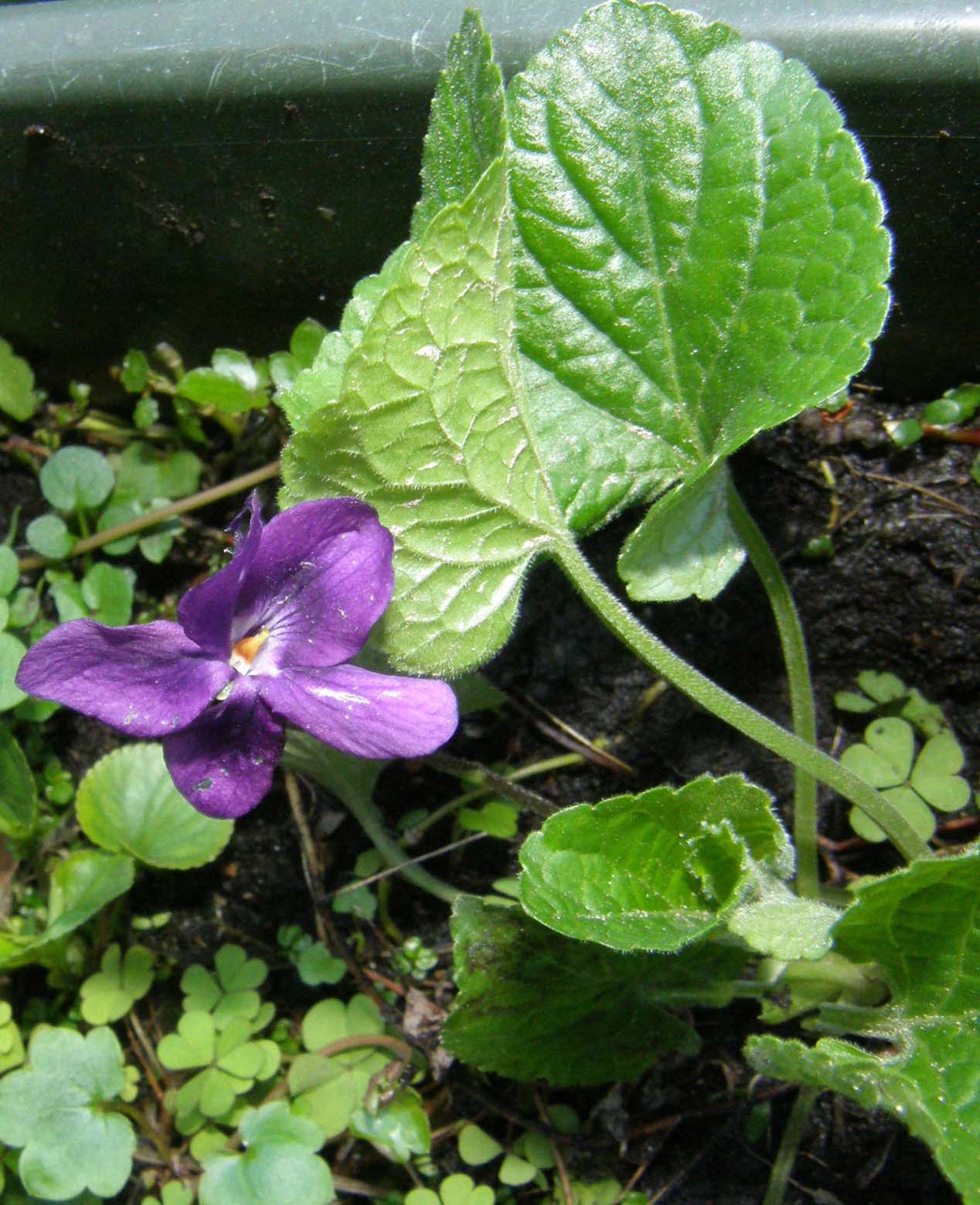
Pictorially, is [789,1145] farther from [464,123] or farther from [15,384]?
[15,384]

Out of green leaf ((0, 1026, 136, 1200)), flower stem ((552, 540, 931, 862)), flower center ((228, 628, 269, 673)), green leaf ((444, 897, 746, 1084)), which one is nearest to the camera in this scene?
flower center ((228, 628, 269, 673))

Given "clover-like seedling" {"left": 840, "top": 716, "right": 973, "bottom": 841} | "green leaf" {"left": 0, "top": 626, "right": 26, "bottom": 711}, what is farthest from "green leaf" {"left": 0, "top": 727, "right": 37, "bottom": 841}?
"clover-like seedling" {"left": 840, "top": 716, "right": 973, "bottom": 841}

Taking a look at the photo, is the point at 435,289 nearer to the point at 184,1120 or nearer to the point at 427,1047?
the point at 427,1047

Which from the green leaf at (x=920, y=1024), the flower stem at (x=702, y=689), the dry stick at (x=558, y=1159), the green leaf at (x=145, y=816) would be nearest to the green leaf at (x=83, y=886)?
the green leaf at (x=145, y=816)

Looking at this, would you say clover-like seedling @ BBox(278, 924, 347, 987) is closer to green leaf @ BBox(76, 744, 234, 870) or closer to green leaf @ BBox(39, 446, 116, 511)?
green leaf @ BBox(76, 744, 234, 870)

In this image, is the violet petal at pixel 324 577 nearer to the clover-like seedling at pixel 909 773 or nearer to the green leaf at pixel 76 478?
the green leaf at pixel 76 478

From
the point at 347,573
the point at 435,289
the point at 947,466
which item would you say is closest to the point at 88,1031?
the point at 347,573

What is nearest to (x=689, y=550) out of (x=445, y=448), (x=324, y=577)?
(x=445, y=448)
